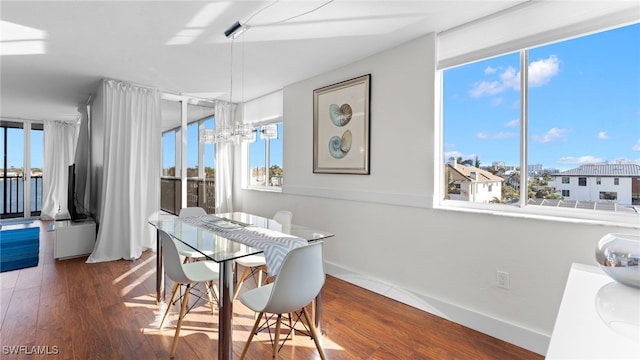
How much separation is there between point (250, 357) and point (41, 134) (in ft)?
27.2

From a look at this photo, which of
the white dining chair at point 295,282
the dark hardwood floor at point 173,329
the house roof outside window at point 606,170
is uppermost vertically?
the house roof outside window at point 606,170

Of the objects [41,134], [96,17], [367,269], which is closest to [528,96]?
[367,269]

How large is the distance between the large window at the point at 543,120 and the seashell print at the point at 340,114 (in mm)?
1042

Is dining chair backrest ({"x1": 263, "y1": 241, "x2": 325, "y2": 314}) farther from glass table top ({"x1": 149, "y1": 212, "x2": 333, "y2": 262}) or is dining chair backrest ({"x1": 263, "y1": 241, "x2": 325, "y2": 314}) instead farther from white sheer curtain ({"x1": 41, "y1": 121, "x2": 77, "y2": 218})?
white sheer curtain ({"x1": 41, "y1": 121, "x2": 77, "y2": 218})

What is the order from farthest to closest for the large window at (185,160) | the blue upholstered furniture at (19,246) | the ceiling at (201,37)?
the large window at (185,160), the blue upholstered furniture at (19,246), the ceiling at (201,37)

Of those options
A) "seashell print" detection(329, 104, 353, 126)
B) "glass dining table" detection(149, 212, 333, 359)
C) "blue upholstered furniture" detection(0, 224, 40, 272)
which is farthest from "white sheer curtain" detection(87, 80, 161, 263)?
"seashell print" detection(329, 104, 353, 126)

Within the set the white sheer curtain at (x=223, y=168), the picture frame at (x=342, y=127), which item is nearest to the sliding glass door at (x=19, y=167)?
the white sheer curtain at (x=223, y=168)

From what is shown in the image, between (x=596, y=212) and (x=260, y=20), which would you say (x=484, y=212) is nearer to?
(x=596, y=212)

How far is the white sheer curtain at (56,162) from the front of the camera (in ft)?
22.8

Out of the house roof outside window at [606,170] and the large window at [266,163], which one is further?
the large window at [266,163]

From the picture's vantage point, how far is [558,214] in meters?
2.10

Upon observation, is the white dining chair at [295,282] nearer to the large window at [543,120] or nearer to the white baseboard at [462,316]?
the white baseboard at [462,316]

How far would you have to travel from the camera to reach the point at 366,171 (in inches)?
124

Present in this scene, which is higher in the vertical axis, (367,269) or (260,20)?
(260,20)
